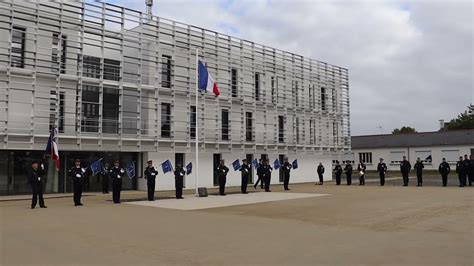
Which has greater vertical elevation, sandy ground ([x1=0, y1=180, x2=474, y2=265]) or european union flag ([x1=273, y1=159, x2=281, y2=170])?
european union flag ([x1=273, y1=159, x2=281, y2=170])

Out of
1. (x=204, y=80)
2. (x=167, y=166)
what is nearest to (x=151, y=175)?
(x=167, y=166)

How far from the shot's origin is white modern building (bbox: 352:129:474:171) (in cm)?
5769

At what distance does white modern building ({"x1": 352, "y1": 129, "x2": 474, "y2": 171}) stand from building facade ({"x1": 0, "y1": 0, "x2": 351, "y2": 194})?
29170 mm

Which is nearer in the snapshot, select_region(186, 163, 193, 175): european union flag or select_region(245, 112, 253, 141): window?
select_region(186, 163, 193, 175): european union flag

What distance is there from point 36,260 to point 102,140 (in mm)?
16015

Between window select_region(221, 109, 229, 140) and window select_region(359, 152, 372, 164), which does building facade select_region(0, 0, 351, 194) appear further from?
window select_region(359, 152, 372, 164)

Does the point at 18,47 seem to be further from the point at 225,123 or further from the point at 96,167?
the point at 225,123

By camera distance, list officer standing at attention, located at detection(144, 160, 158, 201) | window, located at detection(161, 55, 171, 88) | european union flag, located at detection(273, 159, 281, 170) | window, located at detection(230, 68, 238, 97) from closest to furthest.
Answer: officer standing at attention, located at detection(144, 160, 158, 201)
window, located at detection(161, 55, 171, 88)
window, located at detection(230, 68, 238, 97)
european union flag, located at detection(273, 159, 281, 170)

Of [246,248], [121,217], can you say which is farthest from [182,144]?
[246,248]

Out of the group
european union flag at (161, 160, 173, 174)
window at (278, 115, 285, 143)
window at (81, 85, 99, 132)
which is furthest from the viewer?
window at (278, 115, 285, 143)

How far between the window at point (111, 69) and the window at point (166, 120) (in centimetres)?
309

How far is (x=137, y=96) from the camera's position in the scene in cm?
2512

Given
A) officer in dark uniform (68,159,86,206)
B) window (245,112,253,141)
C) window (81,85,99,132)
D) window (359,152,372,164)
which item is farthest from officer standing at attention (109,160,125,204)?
window (359,152,372,164)

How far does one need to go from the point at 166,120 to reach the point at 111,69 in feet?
13.7
